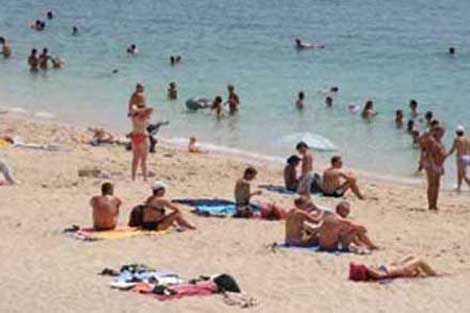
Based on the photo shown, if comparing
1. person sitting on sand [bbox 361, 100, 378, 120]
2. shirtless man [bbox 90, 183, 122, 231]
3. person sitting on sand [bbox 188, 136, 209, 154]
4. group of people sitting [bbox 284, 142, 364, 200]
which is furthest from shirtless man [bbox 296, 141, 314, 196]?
person sitting on sand [bbox 361, 100, 378, 120]

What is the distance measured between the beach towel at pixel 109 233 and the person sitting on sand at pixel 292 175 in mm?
4382

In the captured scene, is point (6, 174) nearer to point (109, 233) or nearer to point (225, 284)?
point (109, 233)

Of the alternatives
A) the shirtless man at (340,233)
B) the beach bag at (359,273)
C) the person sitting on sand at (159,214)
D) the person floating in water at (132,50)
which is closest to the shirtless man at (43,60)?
the person floating in water at (132,50)

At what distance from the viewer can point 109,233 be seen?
1451cm

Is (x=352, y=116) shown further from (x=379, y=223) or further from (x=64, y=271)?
(x=64, y=271)

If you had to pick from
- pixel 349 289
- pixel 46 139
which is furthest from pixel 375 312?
pixel 46 139

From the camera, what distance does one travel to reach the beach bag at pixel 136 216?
586 inches

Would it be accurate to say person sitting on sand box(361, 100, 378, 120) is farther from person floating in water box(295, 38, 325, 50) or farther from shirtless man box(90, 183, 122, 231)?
person floating in water box(295, 38, 325, 50)

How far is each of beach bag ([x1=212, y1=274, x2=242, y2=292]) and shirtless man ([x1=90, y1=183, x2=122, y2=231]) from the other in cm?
294

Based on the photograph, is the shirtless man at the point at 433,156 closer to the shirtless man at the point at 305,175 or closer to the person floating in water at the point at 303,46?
the shirtless man at the point at 305,175

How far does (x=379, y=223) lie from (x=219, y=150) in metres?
8.53

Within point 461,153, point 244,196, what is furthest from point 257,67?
point 244,196

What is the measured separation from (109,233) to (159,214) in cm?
73

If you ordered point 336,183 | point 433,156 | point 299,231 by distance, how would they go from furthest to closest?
point 336,183 < point 433,156 < point 299,231
